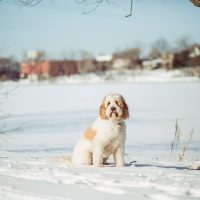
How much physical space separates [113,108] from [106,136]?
0.46 m

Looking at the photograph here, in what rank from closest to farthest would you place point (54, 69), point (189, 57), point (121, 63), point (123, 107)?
point (123, 107) < point (189, 57) < point (54, 69) < point (121, 63)

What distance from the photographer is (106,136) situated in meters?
6.33

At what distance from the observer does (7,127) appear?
1952cm

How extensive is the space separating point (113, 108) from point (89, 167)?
3.36 feet

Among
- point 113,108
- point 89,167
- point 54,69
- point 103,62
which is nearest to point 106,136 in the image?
point 113,108

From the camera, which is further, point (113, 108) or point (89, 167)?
point (113, 108)

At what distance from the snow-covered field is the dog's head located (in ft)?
2.75

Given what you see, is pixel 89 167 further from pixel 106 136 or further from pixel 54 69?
pixel 54 69

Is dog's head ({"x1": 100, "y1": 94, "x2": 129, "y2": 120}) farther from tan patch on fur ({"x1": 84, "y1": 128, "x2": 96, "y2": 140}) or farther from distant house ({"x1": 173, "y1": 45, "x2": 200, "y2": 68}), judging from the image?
distant house ({"x1": 173, "y1": 45, "x2": 200, "y2": 68})

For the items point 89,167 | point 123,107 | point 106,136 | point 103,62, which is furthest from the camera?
point 103,62

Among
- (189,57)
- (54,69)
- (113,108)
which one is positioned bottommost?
(113,108)

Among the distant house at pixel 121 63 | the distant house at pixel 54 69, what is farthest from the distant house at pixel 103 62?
the distant house at pixel 54 69

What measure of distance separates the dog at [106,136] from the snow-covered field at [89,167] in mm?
362

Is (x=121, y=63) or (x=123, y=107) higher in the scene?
(x=121, y=63)
